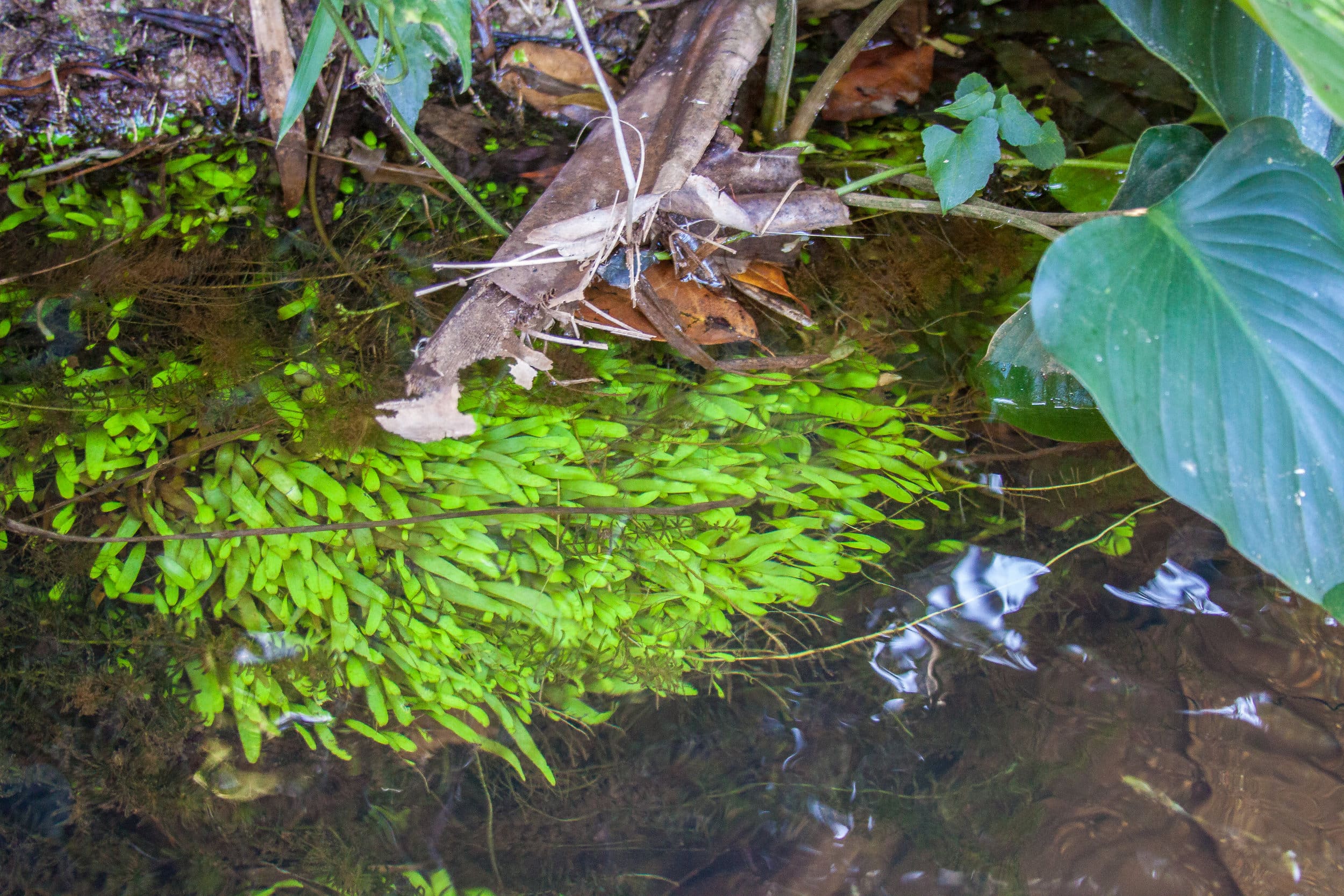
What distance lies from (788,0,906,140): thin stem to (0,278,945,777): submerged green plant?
1.61ft

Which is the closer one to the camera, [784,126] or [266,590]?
[266,590]

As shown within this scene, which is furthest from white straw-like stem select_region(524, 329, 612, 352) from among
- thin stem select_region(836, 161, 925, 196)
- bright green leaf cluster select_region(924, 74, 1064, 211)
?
bright green leaf cluster select_region(924, 74, 1064, 211)

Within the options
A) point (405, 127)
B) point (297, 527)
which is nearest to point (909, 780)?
point (297, 527)

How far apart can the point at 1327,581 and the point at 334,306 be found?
5.68 ft

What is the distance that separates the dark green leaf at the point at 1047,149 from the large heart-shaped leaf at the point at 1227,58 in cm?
17

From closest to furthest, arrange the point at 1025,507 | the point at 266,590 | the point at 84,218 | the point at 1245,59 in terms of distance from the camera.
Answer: the point at 1245,59 < the point at 266,590 < the point at 84,218 < the point at 1025,507

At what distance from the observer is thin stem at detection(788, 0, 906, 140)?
1.35 metres

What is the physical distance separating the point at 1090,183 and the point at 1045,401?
1.55ft

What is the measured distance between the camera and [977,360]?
159 cm

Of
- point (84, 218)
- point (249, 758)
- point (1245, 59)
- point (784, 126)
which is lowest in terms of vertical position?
point (249, 758)

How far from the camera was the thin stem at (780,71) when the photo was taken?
1379mm

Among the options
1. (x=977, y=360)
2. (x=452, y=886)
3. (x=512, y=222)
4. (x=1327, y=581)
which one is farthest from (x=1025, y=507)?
(x=452, y=886)

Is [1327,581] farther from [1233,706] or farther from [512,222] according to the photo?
[512,222]

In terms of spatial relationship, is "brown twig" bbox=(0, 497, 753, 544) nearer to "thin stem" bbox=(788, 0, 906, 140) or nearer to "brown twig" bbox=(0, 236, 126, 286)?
"brown twig" bbox=(0, 236, 126, 286)
